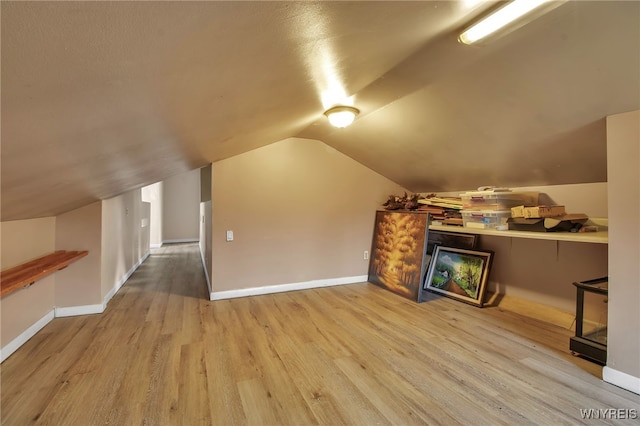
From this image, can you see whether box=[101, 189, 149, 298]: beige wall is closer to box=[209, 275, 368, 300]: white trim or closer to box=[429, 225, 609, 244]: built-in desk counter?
box=[209, 275, 368, 300]: white trim

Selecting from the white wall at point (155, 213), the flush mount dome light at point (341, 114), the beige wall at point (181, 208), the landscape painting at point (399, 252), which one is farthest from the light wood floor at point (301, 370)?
the beige wall at point (181, 208)

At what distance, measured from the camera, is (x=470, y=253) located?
3736 mm

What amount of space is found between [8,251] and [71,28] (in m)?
2.69

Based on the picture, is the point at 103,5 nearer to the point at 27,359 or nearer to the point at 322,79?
the point at 322,79

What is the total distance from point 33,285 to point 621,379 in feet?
15.9

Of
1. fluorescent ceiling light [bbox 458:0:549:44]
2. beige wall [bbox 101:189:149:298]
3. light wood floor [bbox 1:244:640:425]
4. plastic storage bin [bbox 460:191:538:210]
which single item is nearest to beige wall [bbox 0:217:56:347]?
light wood floor [bbox 1:244:640:425]

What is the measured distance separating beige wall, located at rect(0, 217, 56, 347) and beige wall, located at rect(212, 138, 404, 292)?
1626 mm

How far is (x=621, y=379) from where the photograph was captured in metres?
1.88

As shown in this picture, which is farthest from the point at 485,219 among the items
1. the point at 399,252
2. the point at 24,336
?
the point at 24,336

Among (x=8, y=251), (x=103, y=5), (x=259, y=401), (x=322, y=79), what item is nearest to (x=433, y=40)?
(x=322, y=79)

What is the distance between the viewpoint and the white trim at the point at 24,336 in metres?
2.21

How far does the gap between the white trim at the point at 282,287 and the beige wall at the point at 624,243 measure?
2857 mm

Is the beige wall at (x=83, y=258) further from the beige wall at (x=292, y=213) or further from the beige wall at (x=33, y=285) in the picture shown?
the beige wall at (x=292, y=213)

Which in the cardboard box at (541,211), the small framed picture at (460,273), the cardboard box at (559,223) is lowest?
the small framed picture at (460,273)
